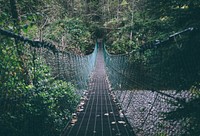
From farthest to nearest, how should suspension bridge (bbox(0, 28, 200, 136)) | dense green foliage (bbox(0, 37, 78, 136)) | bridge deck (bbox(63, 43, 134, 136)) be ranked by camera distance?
bridge deck (bbox(63, 43, 134, 136)), dense green foliage (bbox(0, 37, 78, 136)), suspension bridge (bbox(0, 28, 200, 136))

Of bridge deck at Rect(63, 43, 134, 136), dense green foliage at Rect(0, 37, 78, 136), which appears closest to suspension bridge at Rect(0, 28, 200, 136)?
bridge deck at Rect(63, 43, 134, 136)

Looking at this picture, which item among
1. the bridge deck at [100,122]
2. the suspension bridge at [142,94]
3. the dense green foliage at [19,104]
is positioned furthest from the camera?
the bridge deck at [100,122]

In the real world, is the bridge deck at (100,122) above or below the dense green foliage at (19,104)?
below

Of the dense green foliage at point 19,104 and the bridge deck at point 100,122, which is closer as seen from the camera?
the dense green foliage at point 19,104

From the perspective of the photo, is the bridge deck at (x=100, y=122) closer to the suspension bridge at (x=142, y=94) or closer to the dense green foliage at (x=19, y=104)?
the suspension bridge at (x=142, y=94)

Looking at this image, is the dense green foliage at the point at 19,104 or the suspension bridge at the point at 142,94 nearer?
the suspension bridge at the point at 142,94

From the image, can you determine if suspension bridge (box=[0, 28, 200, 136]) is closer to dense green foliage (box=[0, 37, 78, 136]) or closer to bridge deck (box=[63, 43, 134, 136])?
bridge deck (box=[63, 43, 134, 136])

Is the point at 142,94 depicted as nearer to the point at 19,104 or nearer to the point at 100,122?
the point at 100,122

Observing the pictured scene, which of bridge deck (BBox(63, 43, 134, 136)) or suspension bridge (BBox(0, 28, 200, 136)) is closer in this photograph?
suspension bridge (BBox(0, 28, 200, 136))

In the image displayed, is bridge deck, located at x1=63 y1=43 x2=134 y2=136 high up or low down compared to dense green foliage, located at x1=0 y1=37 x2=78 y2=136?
down

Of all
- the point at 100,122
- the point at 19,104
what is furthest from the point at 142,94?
the point at 19,104

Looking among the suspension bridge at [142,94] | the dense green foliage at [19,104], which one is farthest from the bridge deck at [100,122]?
the dense green foliage at [19,104]

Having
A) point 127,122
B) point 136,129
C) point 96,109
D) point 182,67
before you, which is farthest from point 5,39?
point 96,109

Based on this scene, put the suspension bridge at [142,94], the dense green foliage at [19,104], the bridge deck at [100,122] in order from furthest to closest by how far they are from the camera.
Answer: the bridge deck at [100,122] → the dense green foliage at [19,104] → the suspension bridge at [142,94]
